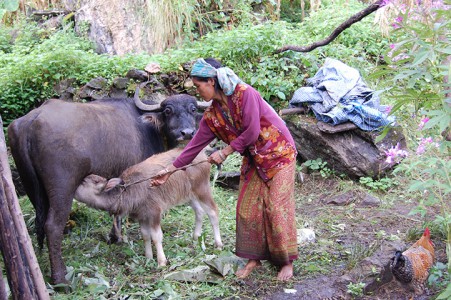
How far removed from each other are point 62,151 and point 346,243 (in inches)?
120

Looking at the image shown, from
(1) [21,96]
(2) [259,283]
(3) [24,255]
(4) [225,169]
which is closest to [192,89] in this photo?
(4) [225,169]

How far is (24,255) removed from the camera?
3.83 m

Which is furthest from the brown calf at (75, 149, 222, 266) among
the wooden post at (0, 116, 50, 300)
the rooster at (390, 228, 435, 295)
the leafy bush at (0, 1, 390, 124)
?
the leafy bush at (0, 1, 390, 124)

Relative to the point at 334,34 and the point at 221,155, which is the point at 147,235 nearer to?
the point at 221,155

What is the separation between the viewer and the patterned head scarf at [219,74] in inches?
176

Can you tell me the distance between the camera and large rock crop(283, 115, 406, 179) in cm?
802

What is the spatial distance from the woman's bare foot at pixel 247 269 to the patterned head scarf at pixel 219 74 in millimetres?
1551

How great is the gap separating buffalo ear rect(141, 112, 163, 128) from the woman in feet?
5.27

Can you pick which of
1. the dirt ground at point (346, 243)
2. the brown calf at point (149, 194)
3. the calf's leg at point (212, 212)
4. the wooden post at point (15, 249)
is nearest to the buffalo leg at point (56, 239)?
the brown calf at point (149, 194)

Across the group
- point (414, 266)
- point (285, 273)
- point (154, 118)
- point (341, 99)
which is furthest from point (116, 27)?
point (414, 266)

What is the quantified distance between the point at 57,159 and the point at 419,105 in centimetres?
311

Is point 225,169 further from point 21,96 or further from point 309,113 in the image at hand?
point 21,96

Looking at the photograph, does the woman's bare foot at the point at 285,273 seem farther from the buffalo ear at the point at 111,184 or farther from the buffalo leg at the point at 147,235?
the buffalo ear at the point at 111,184

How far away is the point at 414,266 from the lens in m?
4.97
